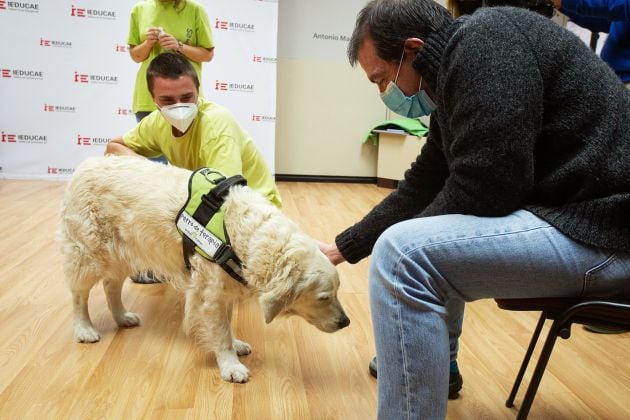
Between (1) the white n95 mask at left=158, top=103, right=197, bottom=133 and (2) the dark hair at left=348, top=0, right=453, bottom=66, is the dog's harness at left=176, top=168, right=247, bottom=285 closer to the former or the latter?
(1) the white n95 mask at left=158, top=103, right=197, bottom=133

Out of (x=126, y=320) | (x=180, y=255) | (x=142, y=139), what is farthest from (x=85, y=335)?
(x=142, y=139)

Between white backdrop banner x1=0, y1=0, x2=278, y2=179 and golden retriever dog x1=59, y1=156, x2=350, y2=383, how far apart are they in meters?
3.72

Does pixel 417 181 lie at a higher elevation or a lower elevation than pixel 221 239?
higher

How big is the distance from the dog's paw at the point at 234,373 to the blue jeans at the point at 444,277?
86 cm

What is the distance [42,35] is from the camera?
5.08m

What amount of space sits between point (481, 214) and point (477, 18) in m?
0.43

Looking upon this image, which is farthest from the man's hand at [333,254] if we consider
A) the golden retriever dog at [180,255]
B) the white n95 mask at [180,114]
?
the white n95 mask at [180,114]

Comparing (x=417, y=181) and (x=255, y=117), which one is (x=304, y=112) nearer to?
(x=255, y=117)

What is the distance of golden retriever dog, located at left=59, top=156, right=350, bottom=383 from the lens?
1564 mm

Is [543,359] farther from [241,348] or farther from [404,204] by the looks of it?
[241,348]

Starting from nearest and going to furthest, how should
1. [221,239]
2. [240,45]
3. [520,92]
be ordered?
[520,92] < [221,239] < [240,45]

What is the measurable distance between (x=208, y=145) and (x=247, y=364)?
1064 mm

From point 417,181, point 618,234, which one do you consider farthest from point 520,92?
point 417,181

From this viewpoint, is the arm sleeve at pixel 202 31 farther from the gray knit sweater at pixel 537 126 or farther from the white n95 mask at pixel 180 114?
the gray knit sweater at pixel 537 126
